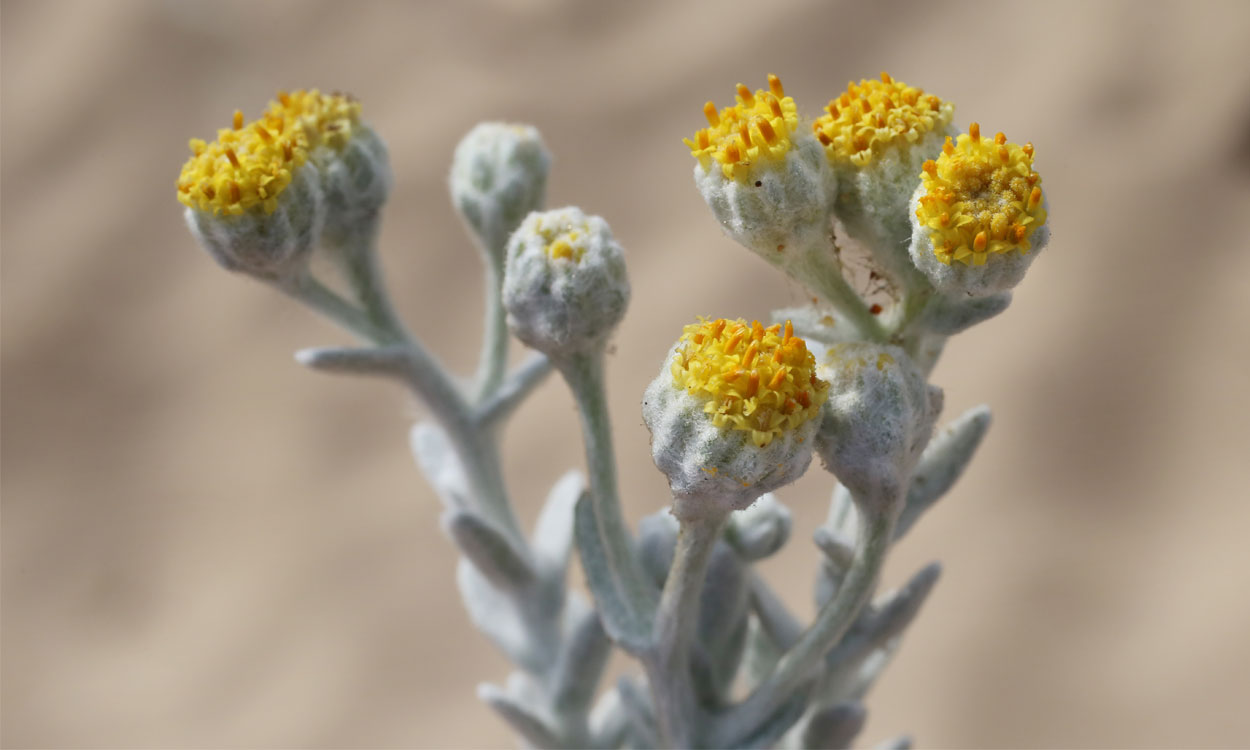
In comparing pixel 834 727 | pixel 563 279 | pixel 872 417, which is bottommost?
pixel 834 727

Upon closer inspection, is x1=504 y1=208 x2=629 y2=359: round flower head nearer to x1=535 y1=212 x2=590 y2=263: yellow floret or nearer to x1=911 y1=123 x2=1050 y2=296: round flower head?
x1=535 y1=212 x2=590 y2=263: yellow floret

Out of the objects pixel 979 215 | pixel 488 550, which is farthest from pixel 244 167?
pixel 979 215

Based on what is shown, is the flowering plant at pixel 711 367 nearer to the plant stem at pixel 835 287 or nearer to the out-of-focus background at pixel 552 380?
the plant stem at pixel 835 287

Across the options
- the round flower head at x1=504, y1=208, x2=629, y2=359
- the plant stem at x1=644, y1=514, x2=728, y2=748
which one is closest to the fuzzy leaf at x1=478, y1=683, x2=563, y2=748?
the plant stem at x1=644, y1=514, x2=728, y2=748

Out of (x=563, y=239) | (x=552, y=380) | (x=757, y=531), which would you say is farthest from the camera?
(x=552, y=380)

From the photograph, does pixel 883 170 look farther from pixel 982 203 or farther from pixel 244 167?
pixel 244 167

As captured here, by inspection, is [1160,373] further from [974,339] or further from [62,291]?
[62,291]
